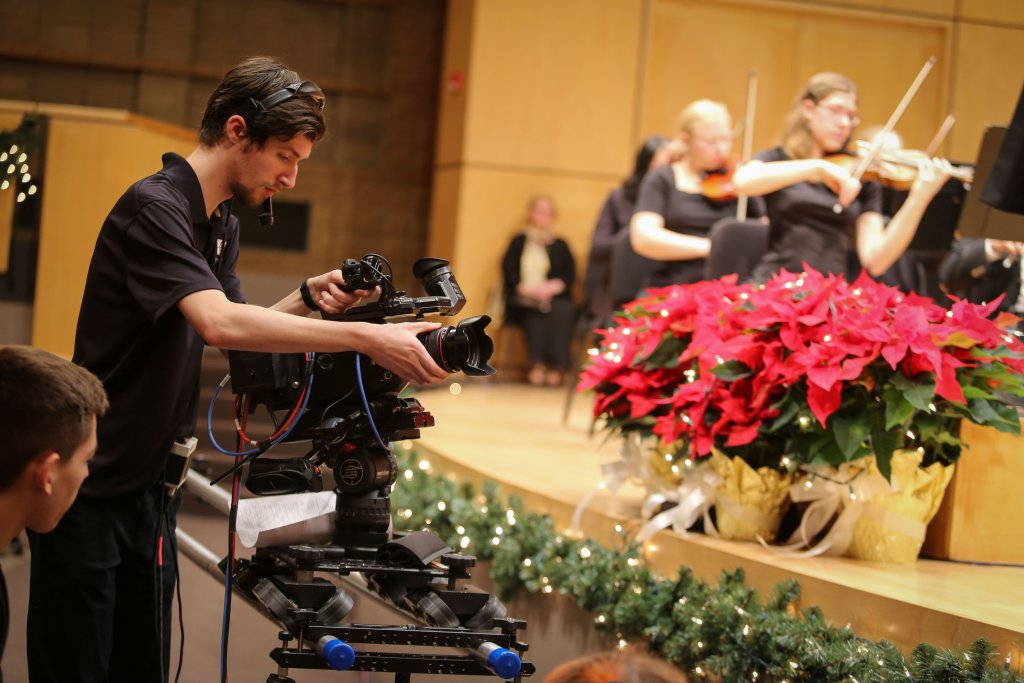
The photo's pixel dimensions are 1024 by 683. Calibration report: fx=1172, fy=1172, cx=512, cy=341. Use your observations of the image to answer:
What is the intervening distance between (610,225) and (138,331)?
4.66 metres

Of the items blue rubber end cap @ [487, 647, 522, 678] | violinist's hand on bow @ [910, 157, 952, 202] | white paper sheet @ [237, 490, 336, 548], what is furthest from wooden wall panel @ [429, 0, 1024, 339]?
blue rubber end cap @ [487, 647, 522, 678]

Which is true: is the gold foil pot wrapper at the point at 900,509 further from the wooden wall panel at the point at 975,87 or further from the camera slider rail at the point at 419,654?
the wooden wall panel at the point at 975,87

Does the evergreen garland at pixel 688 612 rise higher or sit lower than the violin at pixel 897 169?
lower

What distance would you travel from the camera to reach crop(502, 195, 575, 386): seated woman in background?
782 centimetres

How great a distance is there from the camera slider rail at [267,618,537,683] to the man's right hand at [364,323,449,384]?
36 cm

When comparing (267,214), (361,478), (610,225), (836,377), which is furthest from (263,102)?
(610,225)

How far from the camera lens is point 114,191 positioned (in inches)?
116

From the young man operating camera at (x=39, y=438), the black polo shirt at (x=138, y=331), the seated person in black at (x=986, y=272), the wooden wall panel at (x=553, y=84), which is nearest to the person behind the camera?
the young man operating camera at (x=39, y=438)

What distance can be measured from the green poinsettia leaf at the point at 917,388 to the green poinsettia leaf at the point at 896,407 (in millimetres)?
12

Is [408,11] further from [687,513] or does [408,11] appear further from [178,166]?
[178,166]

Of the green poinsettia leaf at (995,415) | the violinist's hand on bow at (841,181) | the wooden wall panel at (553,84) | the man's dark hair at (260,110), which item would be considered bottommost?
the green poinsettia leaf at (995,415)

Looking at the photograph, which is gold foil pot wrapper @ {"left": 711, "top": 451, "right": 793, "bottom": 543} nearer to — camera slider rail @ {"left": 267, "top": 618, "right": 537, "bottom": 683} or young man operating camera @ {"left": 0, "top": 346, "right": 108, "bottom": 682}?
camera slider rail @ {"left": 267, "top": 618, "right": 537, "bottom": 683}

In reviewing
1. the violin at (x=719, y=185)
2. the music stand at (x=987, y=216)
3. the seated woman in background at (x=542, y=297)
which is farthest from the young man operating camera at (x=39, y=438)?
the seated woman in background at (x=542, y=297)

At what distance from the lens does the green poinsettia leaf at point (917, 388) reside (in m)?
2.38
